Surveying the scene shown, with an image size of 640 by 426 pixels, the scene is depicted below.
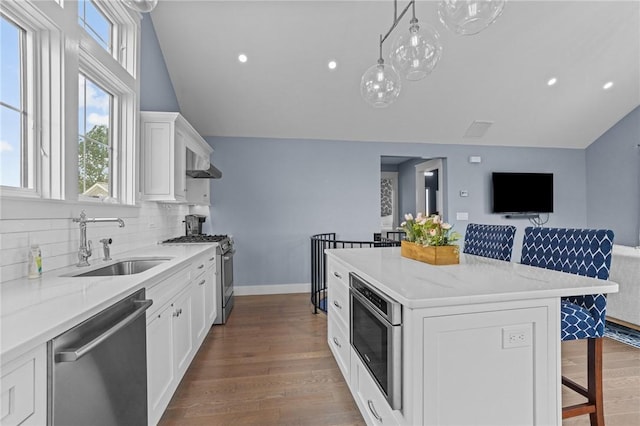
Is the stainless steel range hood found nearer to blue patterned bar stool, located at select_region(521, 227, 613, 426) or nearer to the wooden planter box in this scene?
the wooden planter box

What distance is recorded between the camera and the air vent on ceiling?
5.01 meters

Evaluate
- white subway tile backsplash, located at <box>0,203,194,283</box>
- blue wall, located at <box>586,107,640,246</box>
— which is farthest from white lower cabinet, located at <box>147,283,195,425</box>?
blue wall, located at <box>586,107,640,246</box>

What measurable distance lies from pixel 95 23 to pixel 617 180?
741 cm

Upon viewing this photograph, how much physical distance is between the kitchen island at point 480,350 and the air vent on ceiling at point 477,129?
4.17m

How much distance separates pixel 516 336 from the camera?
1.31 m

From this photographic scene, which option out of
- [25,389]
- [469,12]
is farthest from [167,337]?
[469,12]

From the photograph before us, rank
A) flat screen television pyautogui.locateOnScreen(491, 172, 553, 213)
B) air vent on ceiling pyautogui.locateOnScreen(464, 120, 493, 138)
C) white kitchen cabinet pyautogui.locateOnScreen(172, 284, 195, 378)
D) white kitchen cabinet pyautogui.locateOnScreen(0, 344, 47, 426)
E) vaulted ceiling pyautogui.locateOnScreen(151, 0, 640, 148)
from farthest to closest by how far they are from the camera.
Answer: flat screen television pyautogui.locateOnScreen(491, 172, 553, 213)
air vent on ceiling pyautogui.locateOnScreen(464, 120, 493, 138)
vaulted ceiling pyautogui.locateOnScreen(151, 0, 640, 148)
white kitchen cabinet pyautogui.locateOnScreen(172, 284, 195, 378)
white kitchen cabinet pyautogui.locateOnScreen(0, 344, 47, 426)

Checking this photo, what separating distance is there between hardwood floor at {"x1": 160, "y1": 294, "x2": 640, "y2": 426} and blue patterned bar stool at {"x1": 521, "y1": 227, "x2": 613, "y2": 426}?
0.27 meters

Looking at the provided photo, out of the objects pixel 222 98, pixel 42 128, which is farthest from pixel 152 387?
pixel 222 98

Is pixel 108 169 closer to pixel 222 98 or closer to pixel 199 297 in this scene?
pixel 199 297

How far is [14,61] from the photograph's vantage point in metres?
1.70

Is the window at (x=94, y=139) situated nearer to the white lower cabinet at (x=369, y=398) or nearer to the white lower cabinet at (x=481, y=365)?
the white lower cabinet at (x=369, y=398)

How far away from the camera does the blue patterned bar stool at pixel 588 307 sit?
1.64m

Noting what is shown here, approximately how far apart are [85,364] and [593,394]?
2483 mm
